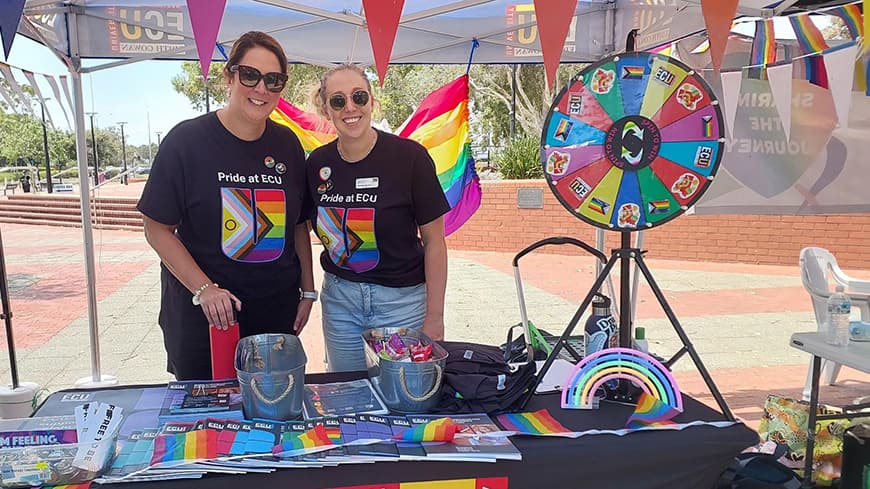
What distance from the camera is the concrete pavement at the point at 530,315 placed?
4105 mm

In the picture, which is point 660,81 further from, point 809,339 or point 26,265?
point 26,265

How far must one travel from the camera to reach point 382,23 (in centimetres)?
154

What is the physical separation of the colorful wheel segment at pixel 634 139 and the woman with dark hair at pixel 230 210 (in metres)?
0.78

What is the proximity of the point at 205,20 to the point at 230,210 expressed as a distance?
1.62 ft

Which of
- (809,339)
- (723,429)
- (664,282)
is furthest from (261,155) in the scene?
(664,282)

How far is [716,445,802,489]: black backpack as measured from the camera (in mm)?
1900

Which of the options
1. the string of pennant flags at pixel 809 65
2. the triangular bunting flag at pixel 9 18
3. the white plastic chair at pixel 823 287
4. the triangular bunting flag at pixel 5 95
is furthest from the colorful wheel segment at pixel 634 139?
the triangular bunting flag at pixel 5 95

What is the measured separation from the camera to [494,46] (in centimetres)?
364

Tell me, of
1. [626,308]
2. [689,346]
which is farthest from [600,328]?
[689,346]

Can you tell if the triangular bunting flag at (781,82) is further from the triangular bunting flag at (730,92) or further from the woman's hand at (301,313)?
the woman's hand at (301,313)

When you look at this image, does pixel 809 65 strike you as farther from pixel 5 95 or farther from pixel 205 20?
pixel 5 95

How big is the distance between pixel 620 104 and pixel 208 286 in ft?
3.71

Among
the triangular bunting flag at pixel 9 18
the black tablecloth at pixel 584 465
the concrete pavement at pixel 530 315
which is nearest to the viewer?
the black tablecloth at pixel 584 465

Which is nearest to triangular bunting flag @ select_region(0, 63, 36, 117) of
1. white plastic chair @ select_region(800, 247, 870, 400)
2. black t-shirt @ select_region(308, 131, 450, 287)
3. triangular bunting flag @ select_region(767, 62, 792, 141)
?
black t-shirt @ select_region(308, 131, 450, 287)
